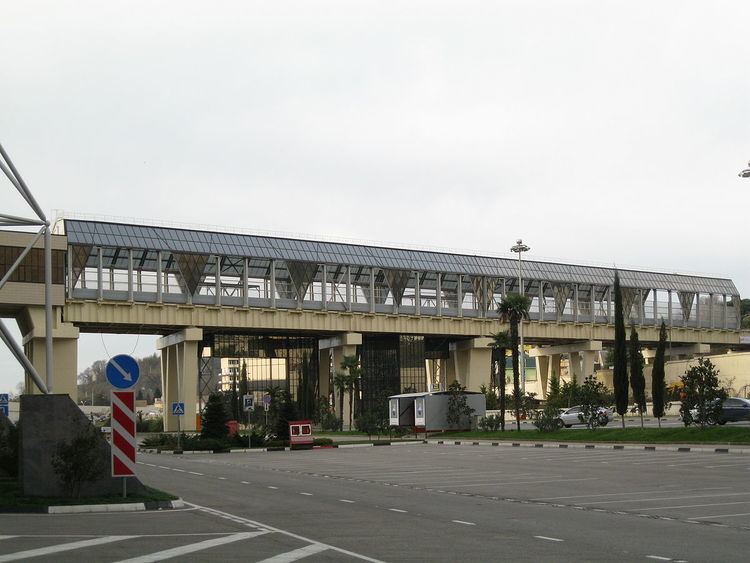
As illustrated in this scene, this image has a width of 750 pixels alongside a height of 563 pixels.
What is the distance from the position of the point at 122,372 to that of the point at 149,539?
5127 millimetres

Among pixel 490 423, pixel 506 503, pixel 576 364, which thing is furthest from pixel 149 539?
pixel 576 364

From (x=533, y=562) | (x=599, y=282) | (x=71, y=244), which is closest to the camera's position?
(x=533, y=562)

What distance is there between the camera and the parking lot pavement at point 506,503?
1227 centimetres

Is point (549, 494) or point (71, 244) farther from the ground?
point (71, 244)

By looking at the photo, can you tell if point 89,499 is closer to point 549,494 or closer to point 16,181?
point 16,181

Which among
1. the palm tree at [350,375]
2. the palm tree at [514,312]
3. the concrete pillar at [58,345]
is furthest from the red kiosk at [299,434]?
the palm tree at [350,375]

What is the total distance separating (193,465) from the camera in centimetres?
3828

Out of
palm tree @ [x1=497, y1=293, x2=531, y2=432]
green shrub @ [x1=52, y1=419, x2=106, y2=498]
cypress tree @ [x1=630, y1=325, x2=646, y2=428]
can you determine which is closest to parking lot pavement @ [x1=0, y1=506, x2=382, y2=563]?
green shrub @ [x1=52, y1=419, x2=106, y2=498]

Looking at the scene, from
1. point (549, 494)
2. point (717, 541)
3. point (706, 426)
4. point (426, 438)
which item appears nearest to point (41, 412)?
point (549, 494)

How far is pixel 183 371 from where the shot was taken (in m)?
75.6

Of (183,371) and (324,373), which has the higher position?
(183,371)

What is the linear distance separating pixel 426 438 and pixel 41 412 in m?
41.6

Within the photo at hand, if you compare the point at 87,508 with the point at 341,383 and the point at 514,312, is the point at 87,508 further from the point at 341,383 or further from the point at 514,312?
the point at 341,383

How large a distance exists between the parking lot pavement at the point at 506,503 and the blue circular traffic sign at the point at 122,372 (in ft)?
10.2
